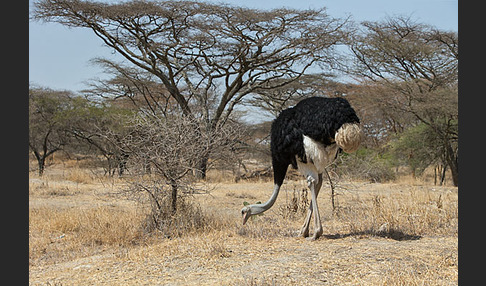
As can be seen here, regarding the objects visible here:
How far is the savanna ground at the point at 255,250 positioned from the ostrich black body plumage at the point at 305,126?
0.98 metres

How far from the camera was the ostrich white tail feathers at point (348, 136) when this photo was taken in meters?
5.27

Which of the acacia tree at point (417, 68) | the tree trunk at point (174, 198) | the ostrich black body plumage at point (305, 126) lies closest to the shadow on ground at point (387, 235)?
the ostrich black body plumage at point (305, 126)

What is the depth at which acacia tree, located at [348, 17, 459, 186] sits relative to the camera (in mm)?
15867

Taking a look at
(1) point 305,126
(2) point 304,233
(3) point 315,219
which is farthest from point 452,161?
(1) point 305,126

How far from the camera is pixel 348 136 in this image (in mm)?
5277

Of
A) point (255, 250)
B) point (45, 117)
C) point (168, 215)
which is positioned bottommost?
point (255, 250)

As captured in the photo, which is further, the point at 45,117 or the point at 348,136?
the point at 45,117

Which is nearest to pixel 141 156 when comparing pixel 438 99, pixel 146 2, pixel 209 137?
pixel 209 137

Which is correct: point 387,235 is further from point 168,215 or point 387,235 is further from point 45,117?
point 45,117

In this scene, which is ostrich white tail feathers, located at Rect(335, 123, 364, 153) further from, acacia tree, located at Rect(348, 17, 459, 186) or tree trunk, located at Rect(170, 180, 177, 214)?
acacia tree, located at Rect(348, 17, 459, 186)

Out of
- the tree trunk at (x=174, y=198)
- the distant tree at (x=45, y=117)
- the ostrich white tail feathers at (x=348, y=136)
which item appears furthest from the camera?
the distant tree at (x=45, y=117)

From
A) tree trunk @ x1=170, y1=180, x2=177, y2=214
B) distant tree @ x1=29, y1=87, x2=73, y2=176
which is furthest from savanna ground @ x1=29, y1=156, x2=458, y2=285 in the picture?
distant tree @ x1=29, y1=87, x2=73, y2=176

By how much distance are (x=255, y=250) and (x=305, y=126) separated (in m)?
1.47

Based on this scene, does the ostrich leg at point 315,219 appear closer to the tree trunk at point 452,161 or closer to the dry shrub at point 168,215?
the dry shrub at point 168,215
